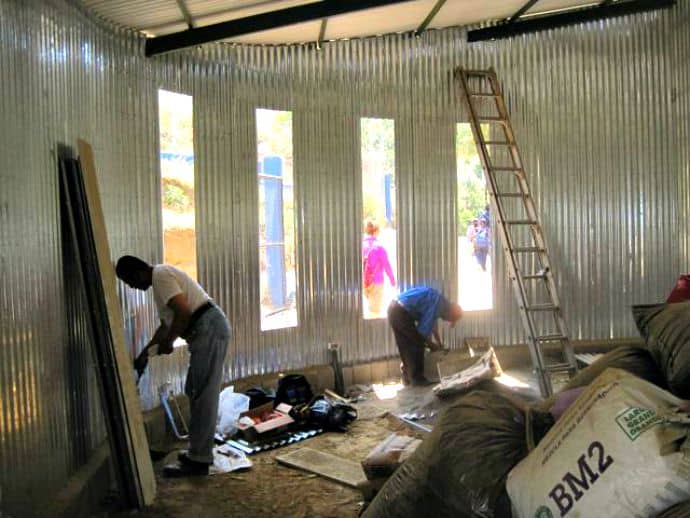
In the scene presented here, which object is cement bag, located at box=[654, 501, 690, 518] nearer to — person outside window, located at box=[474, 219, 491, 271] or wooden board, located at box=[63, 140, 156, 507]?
wooden board, located at box=[63, 140, 156, 507]

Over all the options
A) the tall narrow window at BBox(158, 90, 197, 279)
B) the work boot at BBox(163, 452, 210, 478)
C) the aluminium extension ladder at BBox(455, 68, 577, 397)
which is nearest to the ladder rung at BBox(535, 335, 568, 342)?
the aluminium extension ladder at BBox(455, 68, 577, 397)

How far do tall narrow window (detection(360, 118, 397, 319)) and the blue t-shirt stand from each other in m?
0.36

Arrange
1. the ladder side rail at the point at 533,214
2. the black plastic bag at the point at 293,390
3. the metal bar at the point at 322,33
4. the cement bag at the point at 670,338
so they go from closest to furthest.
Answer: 1. the cement bag at the point at 670,338
2. the metal bar at the point at 322,33
3. the black plastic bag at the point at 293,390
4. the ladder side rail at the point at 533,214

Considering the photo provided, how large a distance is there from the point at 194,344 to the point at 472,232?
12.3 feet

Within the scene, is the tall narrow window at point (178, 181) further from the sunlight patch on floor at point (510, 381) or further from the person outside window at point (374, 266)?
the sunlight patch on floor at point (510, 381)

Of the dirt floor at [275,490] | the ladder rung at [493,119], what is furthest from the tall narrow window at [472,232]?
the dirt floor at [275,490]

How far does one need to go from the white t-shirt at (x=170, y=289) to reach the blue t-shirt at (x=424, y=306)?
8.52 ft

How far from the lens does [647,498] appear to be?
63.9 inches

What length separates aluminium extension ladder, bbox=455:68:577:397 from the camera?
20.2 feet

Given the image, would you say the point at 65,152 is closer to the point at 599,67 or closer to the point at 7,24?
the point at 7,24

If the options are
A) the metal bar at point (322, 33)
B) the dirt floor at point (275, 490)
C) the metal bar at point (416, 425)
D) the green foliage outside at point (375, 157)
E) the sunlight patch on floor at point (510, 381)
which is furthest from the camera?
the green foliage outside at point (375, 157)

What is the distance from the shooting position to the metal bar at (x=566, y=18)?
21.8 ft

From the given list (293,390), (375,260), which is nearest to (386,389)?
(293,390)

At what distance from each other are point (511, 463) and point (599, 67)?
20.2 ft
